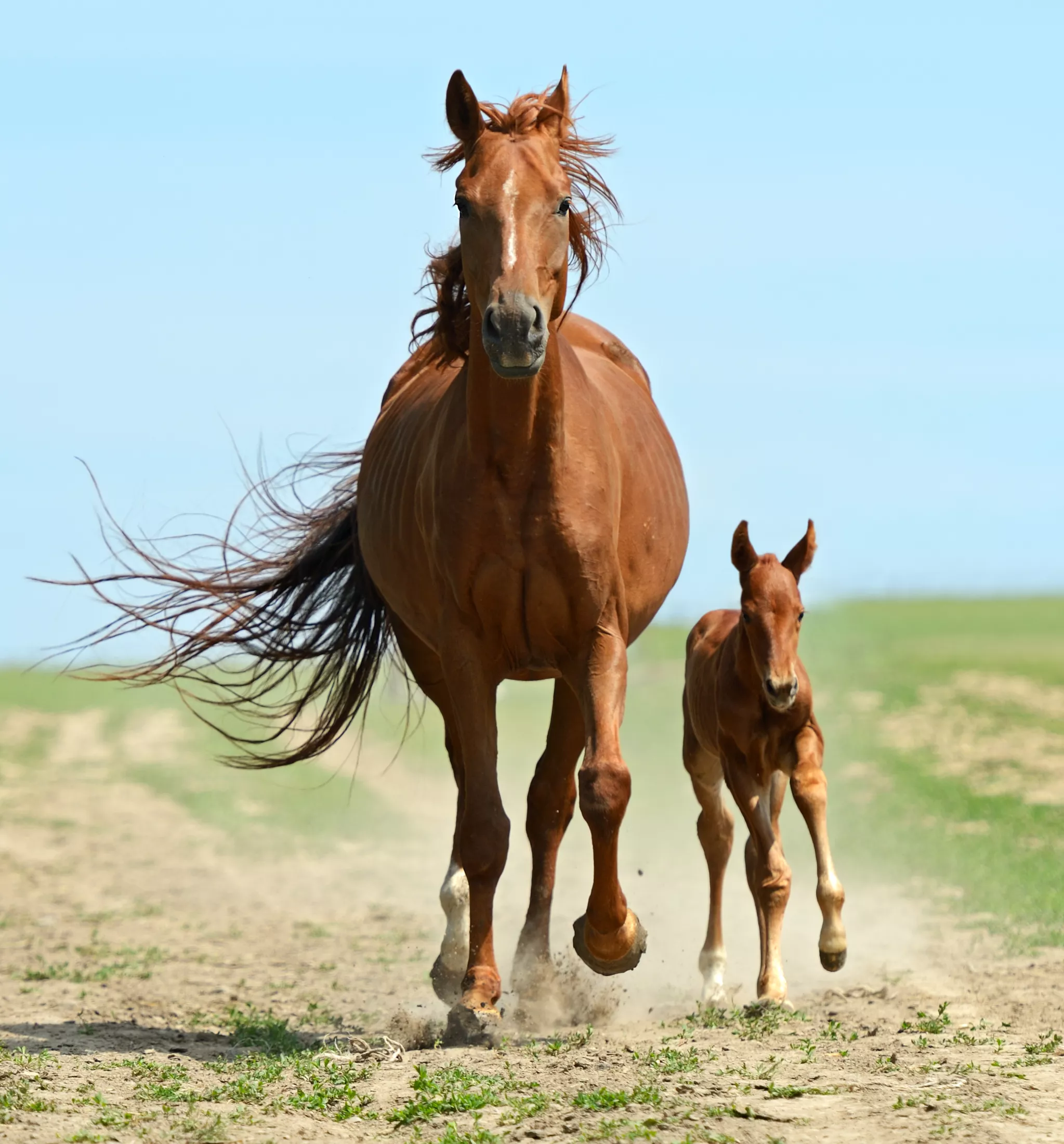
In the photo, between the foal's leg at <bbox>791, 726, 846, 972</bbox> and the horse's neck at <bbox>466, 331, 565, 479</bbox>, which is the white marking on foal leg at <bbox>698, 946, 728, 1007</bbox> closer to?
the foal's leg at <bbox>791, 726, 846, 972</bbox>

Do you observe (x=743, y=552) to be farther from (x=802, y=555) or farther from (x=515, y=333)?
(x=515, y=333)

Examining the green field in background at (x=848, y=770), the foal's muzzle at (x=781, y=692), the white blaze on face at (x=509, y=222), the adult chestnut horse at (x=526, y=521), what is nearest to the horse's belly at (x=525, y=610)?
the adult chestnut horse at (x=526, y=521)

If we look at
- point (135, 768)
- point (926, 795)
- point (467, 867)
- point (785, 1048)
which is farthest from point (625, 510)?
point (135, 768)

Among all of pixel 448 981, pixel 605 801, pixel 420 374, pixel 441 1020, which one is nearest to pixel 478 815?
pixel 605 801

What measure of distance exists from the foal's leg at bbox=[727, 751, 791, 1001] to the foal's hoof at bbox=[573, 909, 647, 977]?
1032mm

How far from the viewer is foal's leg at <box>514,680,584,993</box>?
6465 millimetres

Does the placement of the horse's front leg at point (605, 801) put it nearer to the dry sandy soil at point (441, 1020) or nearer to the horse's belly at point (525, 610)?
the horse's belly at point (525, 610)

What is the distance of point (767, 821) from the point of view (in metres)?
6.98

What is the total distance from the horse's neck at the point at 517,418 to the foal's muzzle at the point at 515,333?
625 mm

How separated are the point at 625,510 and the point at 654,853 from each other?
7.43m

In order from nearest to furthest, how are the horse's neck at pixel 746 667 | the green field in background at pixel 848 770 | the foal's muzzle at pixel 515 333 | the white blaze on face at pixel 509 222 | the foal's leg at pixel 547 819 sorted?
the foal's muzzle at pixel 515 333 → the white blaze on face at pixel 509 222 → the foal's leg at pixel 547 819 → the horse's neck at pixel 746 667 → the green field in background at pixel 848 770

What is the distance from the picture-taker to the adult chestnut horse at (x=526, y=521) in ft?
17.4

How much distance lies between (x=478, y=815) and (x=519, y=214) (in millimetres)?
2000

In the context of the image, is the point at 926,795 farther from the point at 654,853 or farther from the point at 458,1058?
the point at 458,1058
